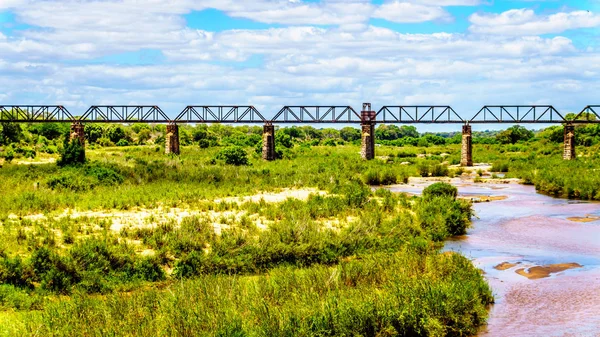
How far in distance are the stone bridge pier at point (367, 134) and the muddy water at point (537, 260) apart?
97.6 ft

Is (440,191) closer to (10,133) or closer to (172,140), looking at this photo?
(172,140)

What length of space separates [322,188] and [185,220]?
47.5 feet

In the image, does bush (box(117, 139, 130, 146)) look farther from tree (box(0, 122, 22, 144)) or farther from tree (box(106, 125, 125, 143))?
tree (box(0, 122, 22, 144))

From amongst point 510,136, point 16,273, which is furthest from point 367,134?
point 16,273

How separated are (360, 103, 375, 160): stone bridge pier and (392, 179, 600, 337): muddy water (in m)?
29.7

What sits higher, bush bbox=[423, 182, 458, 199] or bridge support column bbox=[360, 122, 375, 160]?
bridge support column bbox=[360, 122, 375, 160]

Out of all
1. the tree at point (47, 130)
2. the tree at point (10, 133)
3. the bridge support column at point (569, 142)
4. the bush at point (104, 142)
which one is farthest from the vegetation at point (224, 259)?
the bush at point (104, 142)

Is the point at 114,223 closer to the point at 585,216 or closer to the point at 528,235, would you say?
the point at 528,235

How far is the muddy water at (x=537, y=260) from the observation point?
55.4 ft

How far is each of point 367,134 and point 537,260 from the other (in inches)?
1850

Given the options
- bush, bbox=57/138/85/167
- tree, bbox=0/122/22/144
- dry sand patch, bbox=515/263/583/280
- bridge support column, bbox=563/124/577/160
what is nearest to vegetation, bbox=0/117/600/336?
bush, bbox=57/138/85/167

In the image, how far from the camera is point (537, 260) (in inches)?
921

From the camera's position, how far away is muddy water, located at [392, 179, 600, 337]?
55.4 feet

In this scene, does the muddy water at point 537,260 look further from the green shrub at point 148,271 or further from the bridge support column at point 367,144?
the bridge support column at point 367,144
